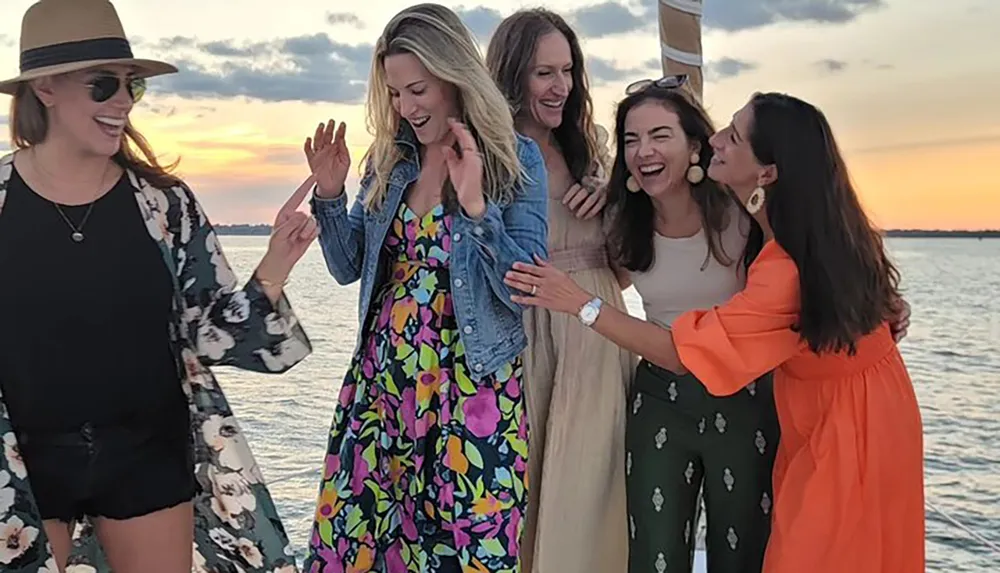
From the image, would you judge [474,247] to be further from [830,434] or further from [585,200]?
[830,434]

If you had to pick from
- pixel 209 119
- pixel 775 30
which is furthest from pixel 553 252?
pixel 775 30

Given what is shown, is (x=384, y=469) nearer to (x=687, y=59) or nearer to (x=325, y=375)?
(x=687, y=59)

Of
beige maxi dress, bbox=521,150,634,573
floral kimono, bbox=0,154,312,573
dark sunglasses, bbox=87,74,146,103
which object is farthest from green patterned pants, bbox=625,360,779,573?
dark sunglasses, bbox=87,74,146,103

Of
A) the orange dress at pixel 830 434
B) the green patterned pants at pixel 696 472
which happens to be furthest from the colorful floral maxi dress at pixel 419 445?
the orange dress at pixel 830 434

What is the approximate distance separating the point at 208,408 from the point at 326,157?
0.59m

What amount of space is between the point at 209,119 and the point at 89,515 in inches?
73.4

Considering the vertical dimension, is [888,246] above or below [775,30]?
below

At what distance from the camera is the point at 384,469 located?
2139 millimetres

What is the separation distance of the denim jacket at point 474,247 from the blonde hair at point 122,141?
370 mm

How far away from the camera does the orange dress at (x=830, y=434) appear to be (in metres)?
1.98

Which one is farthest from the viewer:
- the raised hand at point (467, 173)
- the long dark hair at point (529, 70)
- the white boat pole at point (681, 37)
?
the white boat pole at point (681, 37)

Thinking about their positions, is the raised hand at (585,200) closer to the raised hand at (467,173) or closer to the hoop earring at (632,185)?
the hoop earring at (632,185)

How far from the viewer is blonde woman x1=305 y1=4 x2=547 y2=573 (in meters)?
2.04

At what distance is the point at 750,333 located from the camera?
6.52ft
